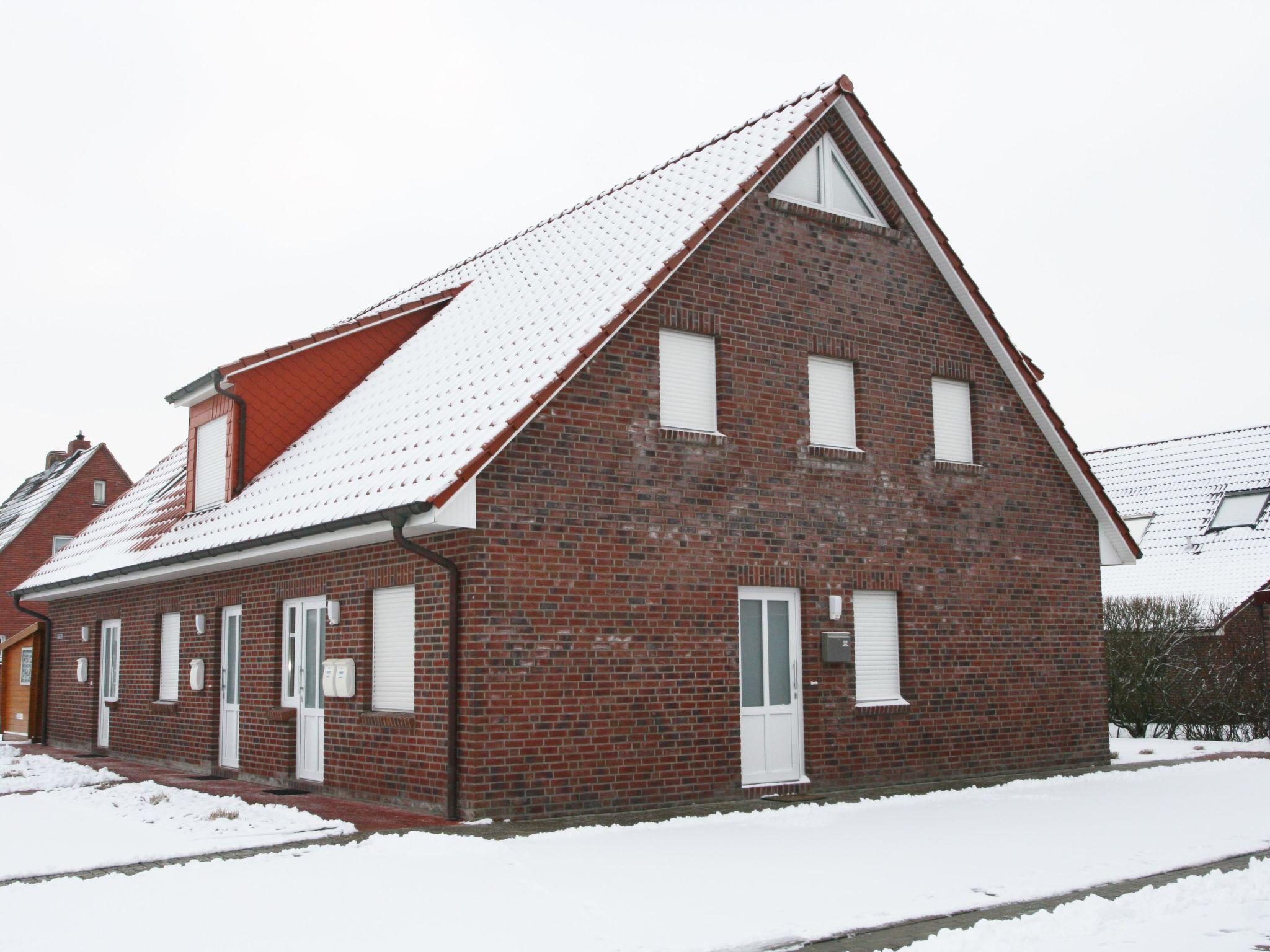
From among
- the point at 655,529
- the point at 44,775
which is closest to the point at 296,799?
the point at 655,529

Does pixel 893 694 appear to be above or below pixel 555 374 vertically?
below

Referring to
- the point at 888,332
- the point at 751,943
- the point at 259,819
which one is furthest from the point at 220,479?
the point at 751,943

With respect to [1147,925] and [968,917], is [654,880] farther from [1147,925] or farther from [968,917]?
[1147,925]

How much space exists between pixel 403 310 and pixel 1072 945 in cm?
1366

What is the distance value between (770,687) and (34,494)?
40681 millimetres

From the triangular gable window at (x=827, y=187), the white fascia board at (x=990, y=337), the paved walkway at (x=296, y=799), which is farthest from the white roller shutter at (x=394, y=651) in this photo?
the white fascia board at (x=990, y=337)

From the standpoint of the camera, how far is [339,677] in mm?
13609

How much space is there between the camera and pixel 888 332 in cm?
1600

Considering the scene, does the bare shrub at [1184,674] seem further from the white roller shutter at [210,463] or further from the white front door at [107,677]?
the white front door at [107,677]

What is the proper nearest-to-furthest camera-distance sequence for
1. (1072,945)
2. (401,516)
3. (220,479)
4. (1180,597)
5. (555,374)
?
(1072,945) → (401,516) → (555,374) → (220,479) → (1180,597)

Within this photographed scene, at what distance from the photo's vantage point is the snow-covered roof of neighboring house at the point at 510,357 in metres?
12.7

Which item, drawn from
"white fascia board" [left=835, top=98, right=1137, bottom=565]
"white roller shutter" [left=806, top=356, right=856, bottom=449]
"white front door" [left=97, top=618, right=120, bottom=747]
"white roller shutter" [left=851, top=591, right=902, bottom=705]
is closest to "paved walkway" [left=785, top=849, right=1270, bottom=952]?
"white roller shutter" [left=851, top=591, right=902, bottom=705]

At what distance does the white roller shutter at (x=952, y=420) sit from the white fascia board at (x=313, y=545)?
23.1 ft

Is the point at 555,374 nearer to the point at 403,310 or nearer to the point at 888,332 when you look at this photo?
the point at 888,332
